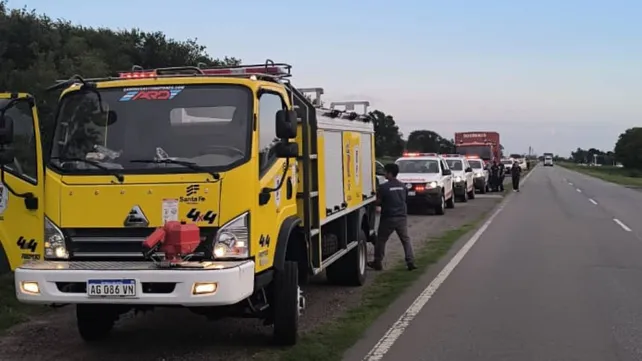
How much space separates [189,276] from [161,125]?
1467 millimetres

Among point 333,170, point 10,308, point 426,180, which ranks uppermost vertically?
point 333,170

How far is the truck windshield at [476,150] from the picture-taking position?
45125 millimetres

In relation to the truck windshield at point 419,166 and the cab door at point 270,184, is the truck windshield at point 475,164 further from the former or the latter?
the cab door at point 270,184

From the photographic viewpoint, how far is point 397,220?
12188 millimetres

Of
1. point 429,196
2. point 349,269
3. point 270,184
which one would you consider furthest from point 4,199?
point 429,196

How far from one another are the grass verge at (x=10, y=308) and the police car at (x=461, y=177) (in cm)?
2250

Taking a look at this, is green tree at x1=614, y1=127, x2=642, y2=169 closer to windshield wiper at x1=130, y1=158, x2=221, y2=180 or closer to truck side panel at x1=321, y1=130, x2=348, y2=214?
truck side panel at x1=321, y1=130, x2=348, y2=214

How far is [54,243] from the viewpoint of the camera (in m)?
6.51

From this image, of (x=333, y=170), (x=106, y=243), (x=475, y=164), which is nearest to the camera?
(x=106, y=243)

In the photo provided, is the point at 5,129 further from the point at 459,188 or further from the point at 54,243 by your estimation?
the point at 459,188

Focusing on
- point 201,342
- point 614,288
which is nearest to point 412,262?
point 614,288

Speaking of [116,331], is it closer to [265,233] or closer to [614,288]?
[265,233]

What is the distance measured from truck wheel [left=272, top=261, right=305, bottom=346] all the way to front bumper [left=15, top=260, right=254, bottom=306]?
0.80 metres

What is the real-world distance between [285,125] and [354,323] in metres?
2.64
